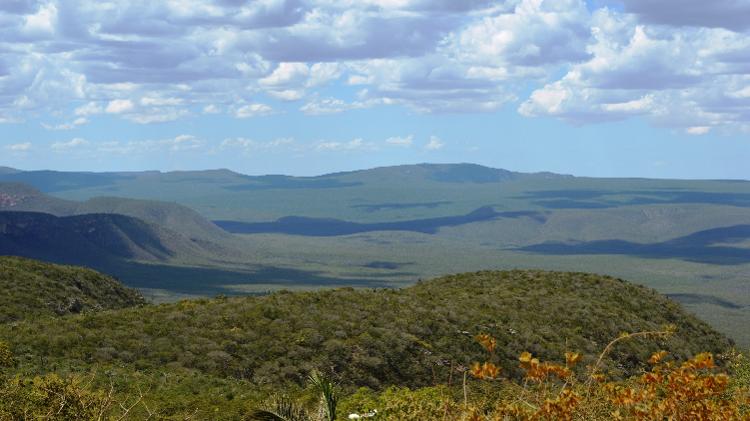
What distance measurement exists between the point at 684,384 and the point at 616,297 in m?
73.9

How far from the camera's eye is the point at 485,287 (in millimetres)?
84062

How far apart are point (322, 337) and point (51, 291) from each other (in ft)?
106

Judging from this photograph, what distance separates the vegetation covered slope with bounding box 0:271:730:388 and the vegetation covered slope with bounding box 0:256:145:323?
13065 millimetres

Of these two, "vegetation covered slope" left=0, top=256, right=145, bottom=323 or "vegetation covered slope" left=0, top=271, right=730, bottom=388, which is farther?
"vegetation covered slope" left=0, top=256, right=145, bottom=323

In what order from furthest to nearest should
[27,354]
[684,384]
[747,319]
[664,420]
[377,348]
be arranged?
[747,319] → [377,348] → [27,354] → [664,420] → [684,384]

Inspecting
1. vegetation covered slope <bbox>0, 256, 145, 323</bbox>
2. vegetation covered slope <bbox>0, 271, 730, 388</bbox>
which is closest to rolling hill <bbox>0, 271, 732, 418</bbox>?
vegetation covered slope <bbox>0, 271, 730, 388</bbox>

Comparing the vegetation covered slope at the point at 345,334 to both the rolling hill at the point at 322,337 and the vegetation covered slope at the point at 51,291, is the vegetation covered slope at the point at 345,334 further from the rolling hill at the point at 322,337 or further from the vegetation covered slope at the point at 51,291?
the vegetation covered slope at the point at 51,291

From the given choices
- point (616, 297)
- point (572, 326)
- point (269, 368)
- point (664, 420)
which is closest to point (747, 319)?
point (616, 297)

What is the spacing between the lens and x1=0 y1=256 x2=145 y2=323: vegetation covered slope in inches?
2788

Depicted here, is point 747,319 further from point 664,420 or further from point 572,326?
point 664,420

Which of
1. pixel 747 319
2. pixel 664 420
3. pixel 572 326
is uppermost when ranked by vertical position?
pixel 664 420

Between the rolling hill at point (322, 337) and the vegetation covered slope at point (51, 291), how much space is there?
41.3 ft

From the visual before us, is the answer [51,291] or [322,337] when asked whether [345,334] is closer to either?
[322,337]

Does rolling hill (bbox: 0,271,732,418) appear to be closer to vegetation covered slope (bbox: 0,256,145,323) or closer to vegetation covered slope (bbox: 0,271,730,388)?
vegetation covered slope (bbox: 0,271,730,388)
